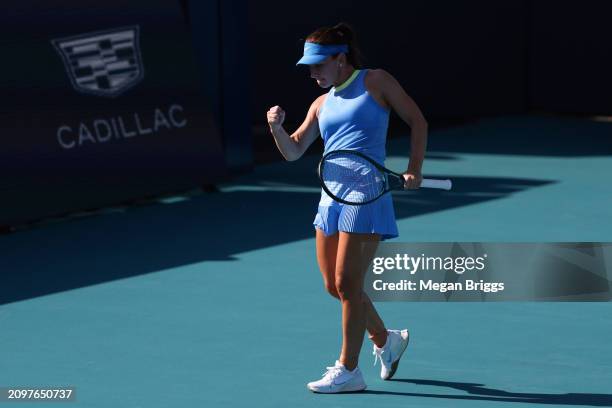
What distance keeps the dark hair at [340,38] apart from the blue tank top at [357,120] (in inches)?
3.0

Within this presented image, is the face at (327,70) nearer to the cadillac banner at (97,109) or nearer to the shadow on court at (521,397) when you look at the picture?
the shadow on court at (521,397)

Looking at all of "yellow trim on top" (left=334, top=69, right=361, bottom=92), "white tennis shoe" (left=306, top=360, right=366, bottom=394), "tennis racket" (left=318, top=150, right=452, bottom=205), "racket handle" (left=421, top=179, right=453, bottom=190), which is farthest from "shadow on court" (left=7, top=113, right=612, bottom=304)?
"racket handle" (left=421, top=179, right=453, bottom=190)

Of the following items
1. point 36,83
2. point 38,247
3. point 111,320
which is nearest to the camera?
point 111,320

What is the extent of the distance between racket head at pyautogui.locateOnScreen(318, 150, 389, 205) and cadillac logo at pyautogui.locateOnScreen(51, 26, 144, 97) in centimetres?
660

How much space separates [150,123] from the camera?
569 inches

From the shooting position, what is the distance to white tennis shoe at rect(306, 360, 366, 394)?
762 centimetres

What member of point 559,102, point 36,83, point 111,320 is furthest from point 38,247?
point 559,102

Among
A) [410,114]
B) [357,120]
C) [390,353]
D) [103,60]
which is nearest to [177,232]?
[103,60]

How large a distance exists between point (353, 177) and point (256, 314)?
8.31 ft

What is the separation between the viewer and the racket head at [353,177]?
7.34 meters

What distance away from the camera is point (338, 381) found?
25.0 feet

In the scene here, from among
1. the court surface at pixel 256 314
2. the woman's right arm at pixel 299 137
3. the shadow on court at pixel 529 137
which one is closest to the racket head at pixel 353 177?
the woman's right arm at pixel 299 137

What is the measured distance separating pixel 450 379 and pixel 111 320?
2.59m

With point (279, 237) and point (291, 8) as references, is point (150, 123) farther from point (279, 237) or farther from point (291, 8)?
point (291, 8)
